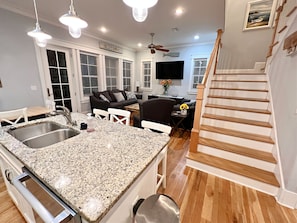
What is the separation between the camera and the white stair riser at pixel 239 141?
1.99 m

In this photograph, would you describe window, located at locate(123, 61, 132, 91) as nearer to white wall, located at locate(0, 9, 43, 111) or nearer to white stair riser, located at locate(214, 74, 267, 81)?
white wall, located at locate(0, 9, 43, 111)

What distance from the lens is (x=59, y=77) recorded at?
3834 mm

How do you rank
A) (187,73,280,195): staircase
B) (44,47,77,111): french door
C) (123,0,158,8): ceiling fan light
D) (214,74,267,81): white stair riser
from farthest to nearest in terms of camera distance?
(44,47,77,111): french door → (214,74,267,81): white stair riser → (187,73,280,195): staircase → (123,0,158,8): ceiling fan light

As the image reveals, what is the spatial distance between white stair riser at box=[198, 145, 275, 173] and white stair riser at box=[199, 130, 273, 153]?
0.78 ft

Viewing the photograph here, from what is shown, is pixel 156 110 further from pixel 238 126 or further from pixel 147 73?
pixel 147 73

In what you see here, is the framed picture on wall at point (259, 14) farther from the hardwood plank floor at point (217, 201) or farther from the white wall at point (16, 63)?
the white wall at point (16, 63)

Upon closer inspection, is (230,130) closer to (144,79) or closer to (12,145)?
(12,145)

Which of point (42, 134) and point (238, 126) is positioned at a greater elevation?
point (42, 134)

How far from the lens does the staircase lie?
1823 millimetres

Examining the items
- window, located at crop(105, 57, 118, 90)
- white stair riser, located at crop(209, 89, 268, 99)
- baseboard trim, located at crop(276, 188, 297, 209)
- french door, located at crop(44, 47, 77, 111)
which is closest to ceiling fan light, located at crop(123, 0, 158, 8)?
baseboard trim, located at crop(276, 188, 297, 209)

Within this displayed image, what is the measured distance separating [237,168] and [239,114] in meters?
1.01

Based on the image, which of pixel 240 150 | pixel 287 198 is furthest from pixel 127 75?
pixel 287 198

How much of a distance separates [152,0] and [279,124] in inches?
87.3

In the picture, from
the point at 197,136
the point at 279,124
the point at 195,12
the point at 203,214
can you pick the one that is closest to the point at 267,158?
the point at 279,124
